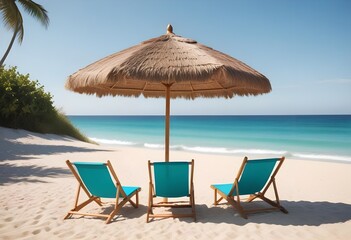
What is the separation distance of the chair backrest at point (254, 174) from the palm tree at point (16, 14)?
1249cm

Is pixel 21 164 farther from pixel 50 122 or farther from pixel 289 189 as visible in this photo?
pixel 50 122

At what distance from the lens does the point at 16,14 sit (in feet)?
42.6

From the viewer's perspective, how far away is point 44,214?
363cm

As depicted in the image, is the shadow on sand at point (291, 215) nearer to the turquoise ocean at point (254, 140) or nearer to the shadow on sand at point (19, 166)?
the shadow on sand at point (19, 166)

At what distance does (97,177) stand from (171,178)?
846mm

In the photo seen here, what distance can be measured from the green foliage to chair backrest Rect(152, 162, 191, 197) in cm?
1198

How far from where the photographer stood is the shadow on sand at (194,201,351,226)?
3.43 metres

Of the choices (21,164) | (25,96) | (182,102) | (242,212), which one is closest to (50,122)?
(25,96)

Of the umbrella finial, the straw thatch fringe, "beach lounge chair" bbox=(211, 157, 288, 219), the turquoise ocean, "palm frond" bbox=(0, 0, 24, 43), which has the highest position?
"palm frond" bbox=(0, 0, 24, 43)

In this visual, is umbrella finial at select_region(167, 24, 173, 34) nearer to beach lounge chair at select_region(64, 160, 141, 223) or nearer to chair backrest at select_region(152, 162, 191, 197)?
chair backrest at select_region(152, 162, 191, 197)

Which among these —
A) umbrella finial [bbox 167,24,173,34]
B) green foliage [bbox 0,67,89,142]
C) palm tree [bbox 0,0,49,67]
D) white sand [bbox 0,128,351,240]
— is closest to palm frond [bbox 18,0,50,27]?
palm tree [bbox 0,0,49,67]

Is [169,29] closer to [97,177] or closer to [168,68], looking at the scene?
[168,68]

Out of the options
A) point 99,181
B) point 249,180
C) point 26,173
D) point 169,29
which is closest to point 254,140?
point 26,173

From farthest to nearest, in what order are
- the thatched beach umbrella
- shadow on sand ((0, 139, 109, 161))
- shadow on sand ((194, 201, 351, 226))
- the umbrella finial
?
shadow on sand ((0, 139, 109, 161)) < the umbrella finial < shadow on sand ((194, 201, 351, 226)) < the thatched beach umbrella
